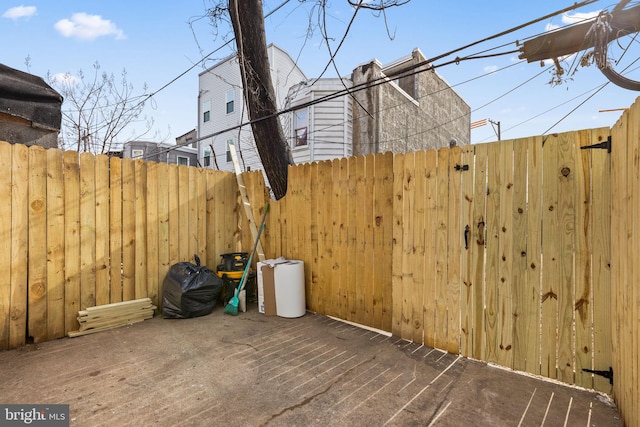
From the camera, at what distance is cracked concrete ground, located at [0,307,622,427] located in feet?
6.11

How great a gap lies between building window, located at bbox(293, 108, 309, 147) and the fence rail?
5.98 metres

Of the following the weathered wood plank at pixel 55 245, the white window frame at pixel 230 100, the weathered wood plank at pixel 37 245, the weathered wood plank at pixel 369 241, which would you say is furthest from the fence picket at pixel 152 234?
the white window frame at pixel 230 100

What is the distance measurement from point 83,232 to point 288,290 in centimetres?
238

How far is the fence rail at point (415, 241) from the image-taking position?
2098 millimetres

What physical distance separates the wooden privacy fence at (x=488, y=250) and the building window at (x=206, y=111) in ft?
40.3

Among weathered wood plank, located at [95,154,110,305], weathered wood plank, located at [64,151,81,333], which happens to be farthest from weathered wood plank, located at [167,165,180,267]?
weathered wood plank, located at [64,151,81,333]

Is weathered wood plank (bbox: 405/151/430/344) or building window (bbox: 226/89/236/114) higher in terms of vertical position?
building window (bbox: 226/89/236/114)

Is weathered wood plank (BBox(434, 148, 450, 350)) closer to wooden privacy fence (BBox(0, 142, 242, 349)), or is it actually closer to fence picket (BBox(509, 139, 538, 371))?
fence picket (BBox(509, 139, 538, 371))

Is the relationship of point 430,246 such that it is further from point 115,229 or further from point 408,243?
point 115,229

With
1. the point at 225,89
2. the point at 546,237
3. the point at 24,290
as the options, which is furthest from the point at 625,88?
the point at 225,89

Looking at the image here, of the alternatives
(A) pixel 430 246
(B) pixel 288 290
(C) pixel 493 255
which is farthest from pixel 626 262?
(B) pixel 288 290

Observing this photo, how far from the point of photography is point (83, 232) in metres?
3.28

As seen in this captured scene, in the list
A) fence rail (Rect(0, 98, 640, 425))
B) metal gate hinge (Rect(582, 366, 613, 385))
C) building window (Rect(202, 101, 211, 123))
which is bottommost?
metal gate hinge (Rect(582, 366, 613, 385))

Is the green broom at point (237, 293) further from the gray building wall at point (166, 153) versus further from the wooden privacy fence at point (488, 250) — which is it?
the gray building wall at point (166, 153)
